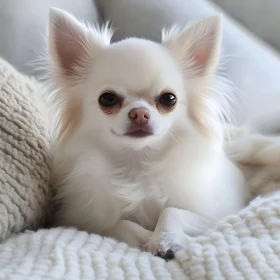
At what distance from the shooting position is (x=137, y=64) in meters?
1.03

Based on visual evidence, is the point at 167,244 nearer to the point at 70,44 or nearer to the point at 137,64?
the point at 137,64

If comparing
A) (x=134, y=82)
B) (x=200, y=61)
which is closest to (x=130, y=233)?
(x=134, y=82)

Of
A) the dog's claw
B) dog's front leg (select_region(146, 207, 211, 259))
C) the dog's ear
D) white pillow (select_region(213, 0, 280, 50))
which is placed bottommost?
the dog's claw

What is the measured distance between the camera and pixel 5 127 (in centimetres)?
106

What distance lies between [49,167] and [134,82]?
0.30 meters

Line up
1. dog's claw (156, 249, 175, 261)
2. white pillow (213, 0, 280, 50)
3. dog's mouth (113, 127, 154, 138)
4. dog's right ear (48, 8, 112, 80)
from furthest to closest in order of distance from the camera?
1. white pillow (213, 0, 280, 50)
2. dog's right ear (48, 8, 112, 80)
3. dog's mouth (113, 127, 154, 138)
4. dog's claw (156, 249, 175, 261)

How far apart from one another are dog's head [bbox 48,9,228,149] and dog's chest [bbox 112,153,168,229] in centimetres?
6

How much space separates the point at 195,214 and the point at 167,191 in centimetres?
8

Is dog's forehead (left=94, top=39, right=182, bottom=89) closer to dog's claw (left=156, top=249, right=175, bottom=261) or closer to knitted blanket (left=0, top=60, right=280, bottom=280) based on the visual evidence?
knitted blanket (left=0, top=60, right=280, bottom=280)

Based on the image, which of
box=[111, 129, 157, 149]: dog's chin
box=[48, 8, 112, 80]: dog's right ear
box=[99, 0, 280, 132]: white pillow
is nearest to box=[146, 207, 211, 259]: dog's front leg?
box=[111, 129, 157, 149]: dog's chin

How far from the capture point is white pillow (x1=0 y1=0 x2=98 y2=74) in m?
1.52

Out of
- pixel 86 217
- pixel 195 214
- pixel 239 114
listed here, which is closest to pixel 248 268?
pixel 195 214

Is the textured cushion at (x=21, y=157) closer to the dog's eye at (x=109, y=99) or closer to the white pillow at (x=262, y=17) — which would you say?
the dog's eye at (x=109, y=99)

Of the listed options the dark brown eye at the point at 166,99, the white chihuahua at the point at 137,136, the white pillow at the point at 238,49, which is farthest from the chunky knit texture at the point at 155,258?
the white pillow at the point at 238,49
